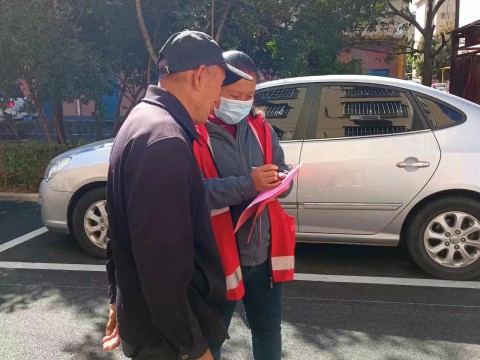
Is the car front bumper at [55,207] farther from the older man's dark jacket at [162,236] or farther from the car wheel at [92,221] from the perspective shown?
the older man's dark jacket at [162,236]

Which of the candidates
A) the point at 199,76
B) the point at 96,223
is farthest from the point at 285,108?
the point at 199,76

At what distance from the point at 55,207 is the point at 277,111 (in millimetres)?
2257

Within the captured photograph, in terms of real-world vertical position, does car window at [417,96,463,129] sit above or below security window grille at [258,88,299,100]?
below

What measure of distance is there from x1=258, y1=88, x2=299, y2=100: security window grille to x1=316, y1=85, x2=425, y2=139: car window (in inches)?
9.5

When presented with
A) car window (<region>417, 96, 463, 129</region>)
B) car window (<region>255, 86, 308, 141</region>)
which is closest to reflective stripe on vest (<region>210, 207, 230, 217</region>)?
car window (<region>255, 86, 308, 141</region>)

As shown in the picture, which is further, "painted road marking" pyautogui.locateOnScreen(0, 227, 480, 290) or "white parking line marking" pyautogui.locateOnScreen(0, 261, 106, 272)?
"white parking line marking" pyautogui.locateOnScreen(0, 261, 106, 272)

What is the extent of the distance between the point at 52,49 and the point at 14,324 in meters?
5.07

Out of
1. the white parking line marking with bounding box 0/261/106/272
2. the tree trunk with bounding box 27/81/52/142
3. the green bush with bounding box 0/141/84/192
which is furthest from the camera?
the tree trunk with bounding box 27/81/52/142

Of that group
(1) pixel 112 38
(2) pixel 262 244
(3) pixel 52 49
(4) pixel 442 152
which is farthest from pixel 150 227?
(1) pixel 112 38

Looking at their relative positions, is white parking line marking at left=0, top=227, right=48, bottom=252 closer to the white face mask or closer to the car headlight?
the car headlight

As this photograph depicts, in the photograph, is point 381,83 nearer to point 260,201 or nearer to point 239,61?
point 239,61

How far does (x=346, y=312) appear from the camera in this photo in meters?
3.81

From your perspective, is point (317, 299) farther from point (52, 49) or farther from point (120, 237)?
point (52, 49)

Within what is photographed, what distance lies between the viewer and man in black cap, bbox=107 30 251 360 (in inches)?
53.5
